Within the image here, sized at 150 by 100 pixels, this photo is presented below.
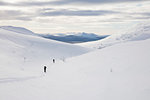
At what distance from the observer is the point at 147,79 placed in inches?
385

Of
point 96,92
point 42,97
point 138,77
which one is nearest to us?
point 42,97

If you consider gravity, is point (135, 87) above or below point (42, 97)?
above

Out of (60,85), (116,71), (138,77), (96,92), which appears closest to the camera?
(96,92)

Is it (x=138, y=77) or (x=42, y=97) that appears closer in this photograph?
(x=42, y=97)

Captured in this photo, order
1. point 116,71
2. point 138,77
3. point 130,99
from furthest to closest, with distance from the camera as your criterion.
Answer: point 116,71 → point 138,77 → point 130,99

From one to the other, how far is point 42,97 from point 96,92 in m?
3.52

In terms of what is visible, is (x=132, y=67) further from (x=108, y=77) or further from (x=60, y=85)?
(x=60, y=85)

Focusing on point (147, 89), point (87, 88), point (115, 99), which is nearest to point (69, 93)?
point (87, 88)

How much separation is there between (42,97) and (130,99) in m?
5.19

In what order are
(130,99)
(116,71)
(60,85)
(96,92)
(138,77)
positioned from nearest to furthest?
1. (130,99)
2. (96,92)
3. (138,77)
4. (60,85)
5. (116,71)

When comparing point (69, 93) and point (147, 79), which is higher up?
point (147, 79)

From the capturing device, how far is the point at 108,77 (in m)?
12.1

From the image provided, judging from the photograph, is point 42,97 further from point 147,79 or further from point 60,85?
point 147,79

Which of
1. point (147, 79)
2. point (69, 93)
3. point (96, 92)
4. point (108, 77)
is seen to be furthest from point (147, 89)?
point (69, 93)
